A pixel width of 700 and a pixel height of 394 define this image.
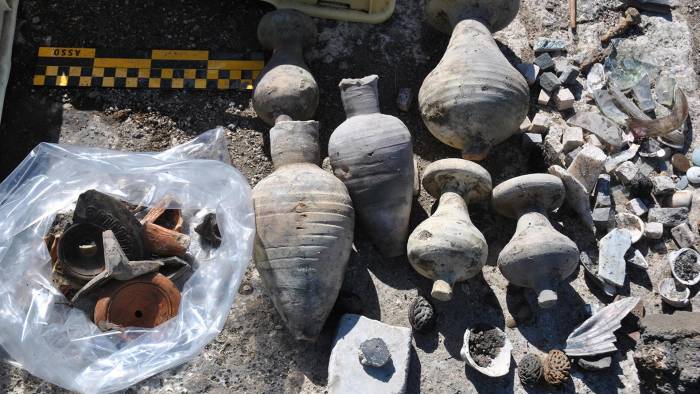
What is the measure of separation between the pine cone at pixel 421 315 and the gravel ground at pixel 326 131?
6 centimetres

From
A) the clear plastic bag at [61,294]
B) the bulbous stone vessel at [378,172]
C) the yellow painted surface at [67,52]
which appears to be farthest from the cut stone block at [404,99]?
the yellow painted surface at [67,52]

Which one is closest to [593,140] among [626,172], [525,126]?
[626,172]

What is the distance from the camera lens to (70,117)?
307 cm

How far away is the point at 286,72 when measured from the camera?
2.92 metres

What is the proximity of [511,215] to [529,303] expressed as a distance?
355 millimetres

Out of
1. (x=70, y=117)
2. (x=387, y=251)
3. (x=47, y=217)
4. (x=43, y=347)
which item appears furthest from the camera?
(x=70, y=117)

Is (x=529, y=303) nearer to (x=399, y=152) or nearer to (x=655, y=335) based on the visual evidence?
(x=655, y=335)

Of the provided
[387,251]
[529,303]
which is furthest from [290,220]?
[529,303]

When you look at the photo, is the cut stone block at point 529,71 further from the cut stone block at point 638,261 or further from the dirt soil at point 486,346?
the dirt soil at point 486,346

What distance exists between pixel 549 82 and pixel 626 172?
54cm

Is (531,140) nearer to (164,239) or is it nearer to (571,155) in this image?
(571,155)

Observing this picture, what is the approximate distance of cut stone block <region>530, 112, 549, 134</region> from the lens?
3070mm

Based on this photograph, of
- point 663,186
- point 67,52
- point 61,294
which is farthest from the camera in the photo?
point 67,52

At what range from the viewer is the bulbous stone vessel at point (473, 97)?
2809 mm
